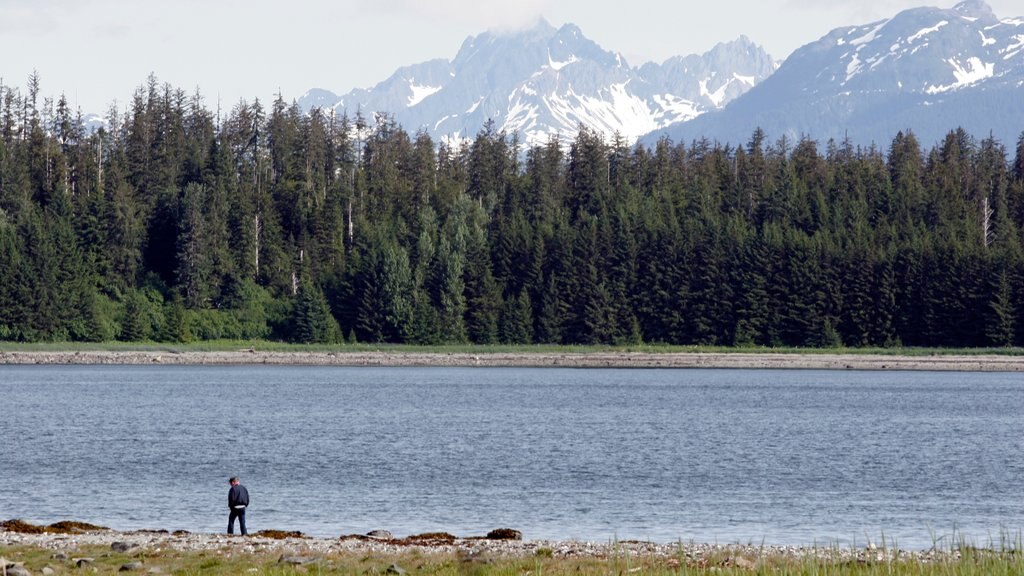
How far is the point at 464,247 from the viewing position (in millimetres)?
135375

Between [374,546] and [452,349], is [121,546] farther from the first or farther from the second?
[452,349]

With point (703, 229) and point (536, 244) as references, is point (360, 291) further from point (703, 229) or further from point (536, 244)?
point (703, 229)

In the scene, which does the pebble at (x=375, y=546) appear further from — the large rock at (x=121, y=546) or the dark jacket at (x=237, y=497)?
the dark jacket at (x=237, y=497)

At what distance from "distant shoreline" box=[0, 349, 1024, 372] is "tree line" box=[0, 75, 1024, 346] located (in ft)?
7.43

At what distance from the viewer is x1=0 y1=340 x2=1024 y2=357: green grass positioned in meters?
123

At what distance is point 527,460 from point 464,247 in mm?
85506

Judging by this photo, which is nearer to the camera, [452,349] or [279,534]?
[279,534]

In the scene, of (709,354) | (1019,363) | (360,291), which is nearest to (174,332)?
(360,291)

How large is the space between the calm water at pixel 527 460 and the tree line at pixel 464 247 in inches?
1164

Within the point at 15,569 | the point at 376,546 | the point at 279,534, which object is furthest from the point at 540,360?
the point at 15,569

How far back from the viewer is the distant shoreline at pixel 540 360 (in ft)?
398

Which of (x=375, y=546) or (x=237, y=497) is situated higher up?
(x=237, y=497)

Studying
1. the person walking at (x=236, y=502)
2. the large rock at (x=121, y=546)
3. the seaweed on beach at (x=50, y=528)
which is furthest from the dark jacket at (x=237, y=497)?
the large rock at (x=121, y=546)

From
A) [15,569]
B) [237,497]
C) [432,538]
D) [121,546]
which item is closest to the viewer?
[15,569]
